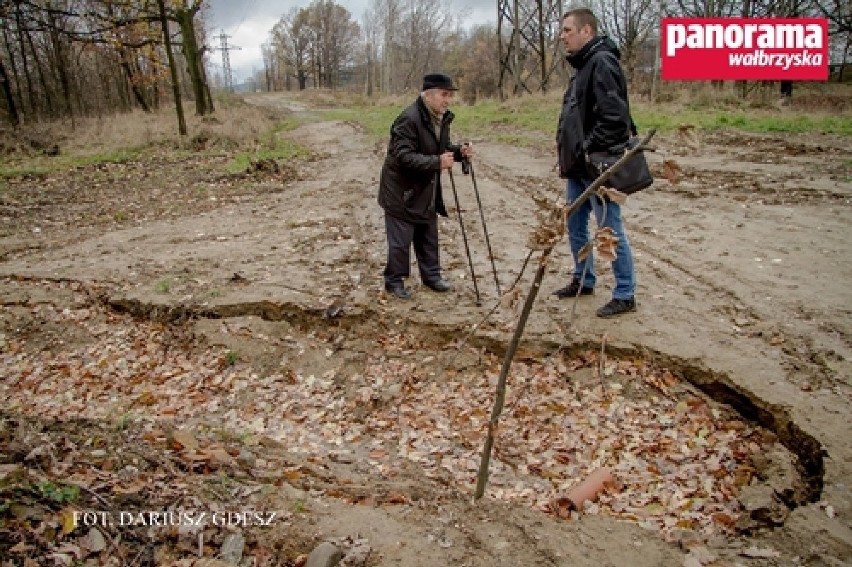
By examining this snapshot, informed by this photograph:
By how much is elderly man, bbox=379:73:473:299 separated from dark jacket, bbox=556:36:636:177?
3.29 feet

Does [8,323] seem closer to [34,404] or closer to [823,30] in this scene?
[34,404]

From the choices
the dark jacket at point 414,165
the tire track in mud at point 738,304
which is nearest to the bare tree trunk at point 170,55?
the dark jacket at point 414,165

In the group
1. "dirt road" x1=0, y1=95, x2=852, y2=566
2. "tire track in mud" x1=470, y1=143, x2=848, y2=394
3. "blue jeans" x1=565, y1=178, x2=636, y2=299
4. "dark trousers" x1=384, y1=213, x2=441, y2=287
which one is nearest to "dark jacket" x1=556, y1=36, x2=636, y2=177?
"blue jeans" x1=565, y1=178, x2=636, y2=299

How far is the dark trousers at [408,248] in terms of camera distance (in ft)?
18.2

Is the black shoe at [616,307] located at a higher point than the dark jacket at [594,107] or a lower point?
lower

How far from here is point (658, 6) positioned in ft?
118

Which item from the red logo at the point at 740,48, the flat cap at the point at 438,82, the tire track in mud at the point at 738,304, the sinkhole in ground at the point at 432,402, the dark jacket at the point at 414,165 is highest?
the red logo at the point at 740,48

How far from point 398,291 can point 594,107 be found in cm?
257

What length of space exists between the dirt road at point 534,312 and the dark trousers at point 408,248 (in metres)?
0.24

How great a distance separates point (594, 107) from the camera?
4.47m

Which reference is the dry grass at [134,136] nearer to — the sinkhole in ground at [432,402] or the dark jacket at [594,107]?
the sinkhole in ground at [432,402]

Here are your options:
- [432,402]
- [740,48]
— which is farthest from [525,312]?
[740,48]

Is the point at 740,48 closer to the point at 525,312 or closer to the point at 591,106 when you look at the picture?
the point at 591,106

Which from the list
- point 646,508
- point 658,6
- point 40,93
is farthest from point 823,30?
point 40,93
